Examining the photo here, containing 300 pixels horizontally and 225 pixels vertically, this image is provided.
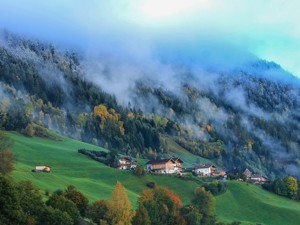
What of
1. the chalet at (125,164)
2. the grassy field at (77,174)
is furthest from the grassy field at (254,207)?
the chalet at (125,164)

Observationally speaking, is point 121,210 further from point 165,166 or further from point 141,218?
point 165,166

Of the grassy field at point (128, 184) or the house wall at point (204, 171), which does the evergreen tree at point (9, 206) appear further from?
the house wall at point (204, 171)

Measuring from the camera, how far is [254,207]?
14562cm

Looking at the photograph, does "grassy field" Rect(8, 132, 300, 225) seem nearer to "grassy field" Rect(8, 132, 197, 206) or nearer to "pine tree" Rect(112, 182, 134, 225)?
"grassy field" Rect(8, 132, 197, 206)

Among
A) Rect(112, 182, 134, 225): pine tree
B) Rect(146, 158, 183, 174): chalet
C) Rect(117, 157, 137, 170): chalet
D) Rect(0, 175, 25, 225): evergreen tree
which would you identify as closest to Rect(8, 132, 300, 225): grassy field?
Rect(117, 157, 137, 170): chalet

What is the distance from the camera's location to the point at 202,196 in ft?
392

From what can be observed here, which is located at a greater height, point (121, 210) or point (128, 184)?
point (128, 184)

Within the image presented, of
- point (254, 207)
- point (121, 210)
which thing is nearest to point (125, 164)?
point (254, 207)

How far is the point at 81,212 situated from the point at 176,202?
71.4 feet

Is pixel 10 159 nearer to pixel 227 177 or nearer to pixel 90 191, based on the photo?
pixel 90 191

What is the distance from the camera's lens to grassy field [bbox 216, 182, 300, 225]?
13688 centimetres

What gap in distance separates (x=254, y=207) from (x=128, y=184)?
34150mm

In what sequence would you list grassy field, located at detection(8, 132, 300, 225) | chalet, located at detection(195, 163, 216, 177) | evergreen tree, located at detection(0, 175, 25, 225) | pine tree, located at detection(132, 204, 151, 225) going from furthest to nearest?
chalet, located at detection(195, 163, 216, 177), grassy field, located at detection(8, 132, 300, 225), pine tree, located at detection(132, 204, 151, 225), evergreen tree, located at detection(0, 175, 25, 225)

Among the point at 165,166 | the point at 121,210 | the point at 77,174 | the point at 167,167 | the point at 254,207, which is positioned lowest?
the point at 121,210
